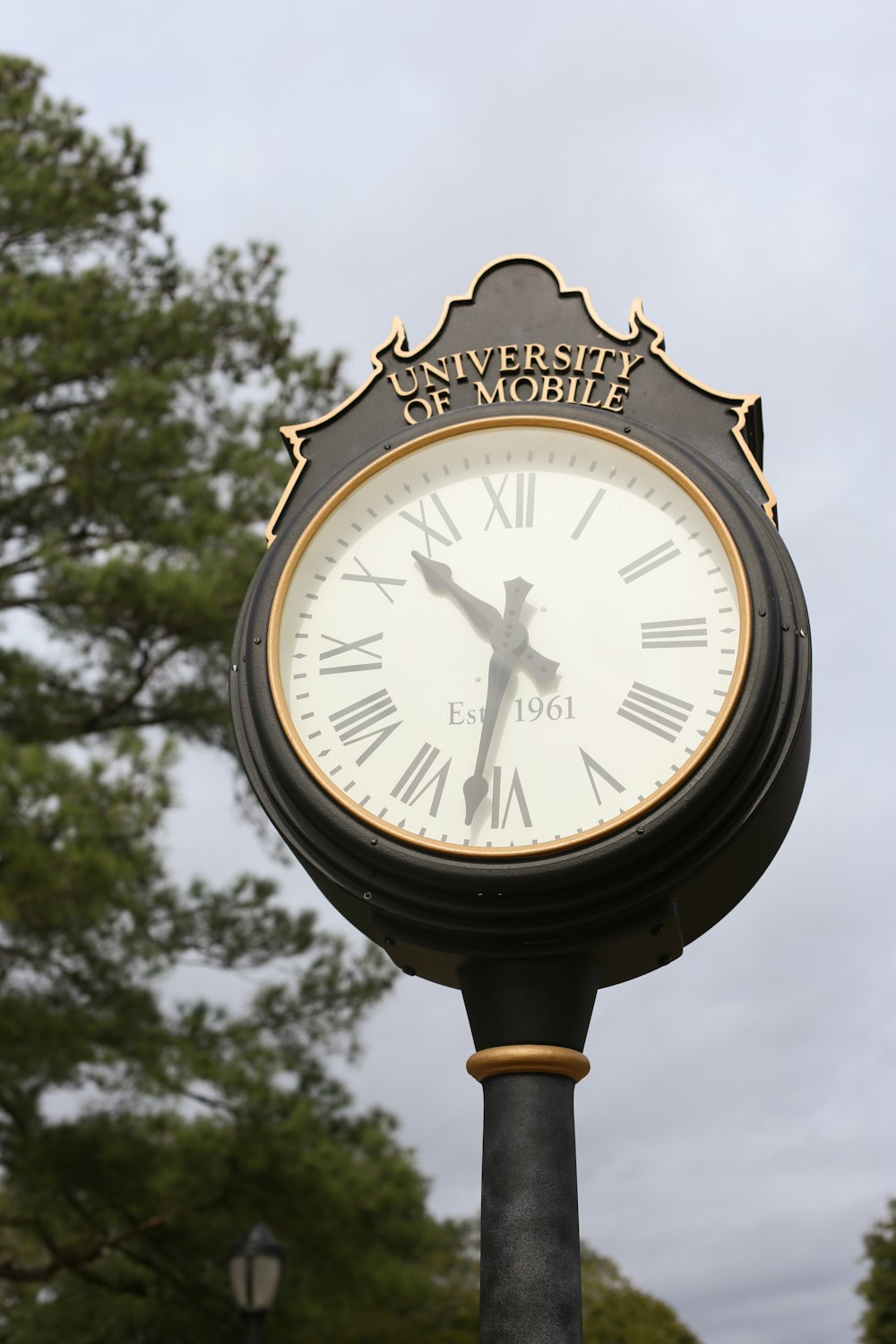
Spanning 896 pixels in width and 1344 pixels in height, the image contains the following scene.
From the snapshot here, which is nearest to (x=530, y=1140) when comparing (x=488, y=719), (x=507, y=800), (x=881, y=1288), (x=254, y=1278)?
(x=507, y=800)

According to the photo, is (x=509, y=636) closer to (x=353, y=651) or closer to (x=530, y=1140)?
(x=353, y=651)

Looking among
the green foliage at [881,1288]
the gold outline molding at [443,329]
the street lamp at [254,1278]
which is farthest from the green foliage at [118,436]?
the green foliage at [881,1288]

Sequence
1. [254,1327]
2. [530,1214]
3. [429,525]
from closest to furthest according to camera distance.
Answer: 1. [530,1214]
2. [429,525]
3. [254,1327]

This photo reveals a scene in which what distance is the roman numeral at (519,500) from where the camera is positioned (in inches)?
88.4

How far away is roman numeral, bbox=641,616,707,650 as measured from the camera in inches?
80.4

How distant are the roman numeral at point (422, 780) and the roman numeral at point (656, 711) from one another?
255 millimetres

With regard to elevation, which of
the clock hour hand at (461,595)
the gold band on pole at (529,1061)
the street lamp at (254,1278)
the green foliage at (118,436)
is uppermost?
the green foliage at (118,436)

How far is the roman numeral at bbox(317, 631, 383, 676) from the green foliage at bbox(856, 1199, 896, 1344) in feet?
79.5

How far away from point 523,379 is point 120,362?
9062 millimetres

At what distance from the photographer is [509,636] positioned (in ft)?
6.97

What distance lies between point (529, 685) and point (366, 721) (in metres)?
0.23

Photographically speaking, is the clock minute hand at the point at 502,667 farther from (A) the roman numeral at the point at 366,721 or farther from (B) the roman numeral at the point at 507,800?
(A) the roman numeral at the point at 366,721

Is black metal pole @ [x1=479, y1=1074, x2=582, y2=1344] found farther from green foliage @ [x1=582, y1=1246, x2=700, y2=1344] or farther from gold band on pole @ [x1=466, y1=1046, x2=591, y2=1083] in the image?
green foliage @ [x1=582, y1=1246, x2=700, y2=1344]

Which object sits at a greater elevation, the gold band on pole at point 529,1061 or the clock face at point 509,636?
the clock face at point 509,636
